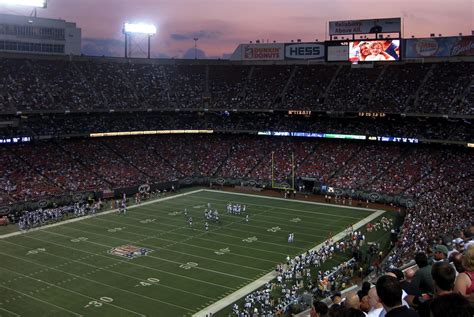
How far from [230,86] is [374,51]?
1690 cm

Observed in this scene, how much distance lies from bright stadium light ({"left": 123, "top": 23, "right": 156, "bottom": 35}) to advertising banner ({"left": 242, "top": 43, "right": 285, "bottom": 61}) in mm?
11619

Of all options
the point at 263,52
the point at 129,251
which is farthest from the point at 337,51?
the point at 129,251

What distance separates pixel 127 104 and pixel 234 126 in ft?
39.5

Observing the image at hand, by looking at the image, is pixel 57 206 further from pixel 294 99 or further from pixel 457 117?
pixel 457 117

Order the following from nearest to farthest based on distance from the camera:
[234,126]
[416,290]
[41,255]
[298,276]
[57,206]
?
[416,290] → [298,276] → [41,255] → [57,206] → [234,126]

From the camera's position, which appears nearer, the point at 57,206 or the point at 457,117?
the point at 57,206

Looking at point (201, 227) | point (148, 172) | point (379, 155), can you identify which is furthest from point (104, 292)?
point (379, 155)

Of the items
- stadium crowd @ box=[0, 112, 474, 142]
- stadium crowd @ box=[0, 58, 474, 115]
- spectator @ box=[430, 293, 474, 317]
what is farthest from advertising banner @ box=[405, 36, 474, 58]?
spectator @ box=[430, 293, 474, 317]

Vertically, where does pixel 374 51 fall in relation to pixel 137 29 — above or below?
below

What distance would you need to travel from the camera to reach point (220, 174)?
5269 centimetres

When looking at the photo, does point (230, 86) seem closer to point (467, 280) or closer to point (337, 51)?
point (337, 51)

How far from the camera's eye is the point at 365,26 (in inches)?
2109

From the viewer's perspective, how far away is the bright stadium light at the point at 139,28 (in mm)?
62094

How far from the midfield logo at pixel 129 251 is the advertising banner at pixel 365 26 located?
35.2 m
